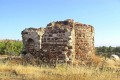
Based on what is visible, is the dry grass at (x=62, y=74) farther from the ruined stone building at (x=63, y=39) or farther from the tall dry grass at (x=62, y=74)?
the ruined stone building at (x=63, y=39)

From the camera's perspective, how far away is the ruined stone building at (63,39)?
14.2 m

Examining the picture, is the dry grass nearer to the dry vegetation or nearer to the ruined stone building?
the dry vegetation

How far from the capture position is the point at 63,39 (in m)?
14.2

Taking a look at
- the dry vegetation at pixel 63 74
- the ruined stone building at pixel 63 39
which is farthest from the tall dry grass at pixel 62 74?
the ruined stone building at pixel 63 39

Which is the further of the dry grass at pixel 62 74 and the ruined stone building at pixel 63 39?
the ruined stone building at pixel 63 39

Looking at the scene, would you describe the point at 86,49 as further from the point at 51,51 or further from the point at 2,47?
the point at 2,47

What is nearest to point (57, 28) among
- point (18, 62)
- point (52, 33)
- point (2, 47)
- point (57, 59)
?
point (52, 33)

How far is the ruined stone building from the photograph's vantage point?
14.2 meters

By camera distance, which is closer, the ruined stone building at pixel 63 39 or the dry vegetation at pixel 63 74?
the dry vegetation at pixel 63 74

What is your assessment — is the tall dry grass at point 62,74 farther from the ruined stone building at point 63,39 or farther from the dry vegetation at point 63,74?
the ruined stone building at point 63,39

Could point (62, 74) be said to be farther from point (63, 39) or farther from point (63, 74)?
point (63, 39)

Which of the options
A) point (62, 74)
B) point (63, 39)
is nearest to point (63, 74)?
point (62, 74)

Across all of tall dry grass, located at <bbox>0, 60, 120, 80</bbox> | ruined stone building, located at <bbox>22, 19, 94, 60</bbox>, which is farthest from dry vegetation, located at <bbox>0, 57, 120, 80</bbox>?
ruined stone building, located at <bbox>22, 19, 94, 60</bbox>

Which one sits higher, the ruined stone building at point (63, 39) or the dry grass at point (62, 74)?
the ruined stone building at point (63, 39)
